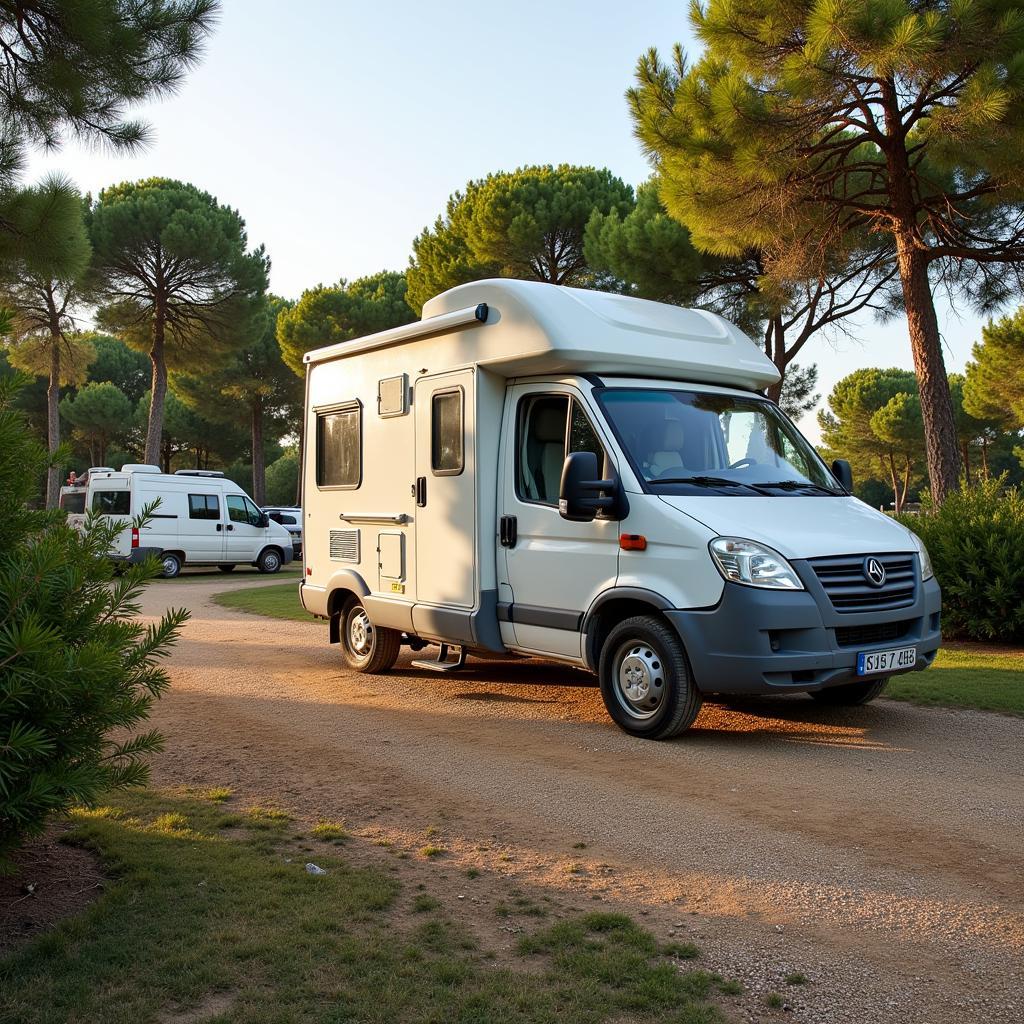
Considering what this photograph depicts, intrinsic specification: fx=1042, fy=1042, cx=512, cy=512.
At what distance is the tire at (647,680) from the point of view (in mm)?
6281

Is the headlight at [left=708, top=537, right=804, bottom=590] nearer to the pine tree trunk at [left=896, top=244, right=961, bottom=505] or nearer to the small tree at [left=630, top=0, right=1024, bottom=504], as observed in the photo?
the small tree at [left=630, top=0, right=1024, bottom=504]

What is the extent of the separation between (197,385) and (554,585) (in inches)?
1555

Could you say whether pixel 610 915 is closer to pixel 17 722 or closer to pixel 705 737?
pixel 17 722

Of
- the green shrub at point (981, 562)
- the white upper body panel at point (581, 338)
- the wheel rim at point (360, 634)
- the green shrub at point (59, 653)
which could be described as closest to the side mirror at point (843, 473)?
the white upper body panel at point (581, 338)

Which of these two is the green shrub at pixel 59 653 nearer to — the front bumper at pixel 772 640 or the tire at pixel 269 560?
the front bumper at pixel 772 640

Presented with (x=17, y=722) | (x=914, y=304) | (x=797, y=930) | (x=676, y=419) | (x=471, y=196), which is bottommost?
(x=797, y=930)

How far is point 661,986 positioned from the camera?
10.4 ft

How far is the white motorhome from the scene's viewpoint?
6.10 m

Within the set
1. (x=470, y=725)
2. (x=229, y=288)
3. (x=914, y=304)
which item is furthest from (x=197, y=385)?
(x=470, y=725)

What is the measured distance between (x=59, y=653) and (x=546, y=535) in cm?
428

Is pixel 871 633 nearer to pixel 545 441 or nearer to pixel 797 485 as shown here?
pixel 797 485

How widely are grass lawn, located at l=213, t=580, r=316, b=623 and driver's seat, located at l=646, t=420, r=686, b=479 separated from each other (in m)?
7.91

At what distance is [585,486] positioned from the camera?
653cm

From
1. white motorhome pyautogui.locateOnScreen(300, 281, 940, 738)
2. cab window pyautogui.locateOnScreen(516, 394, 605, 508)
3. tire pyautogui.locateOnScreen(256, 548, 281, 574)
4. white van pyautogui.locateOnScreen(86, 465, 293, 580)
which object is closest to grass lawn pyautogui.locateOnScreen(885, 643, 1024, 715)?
white motorhome pyautogui.locateOnScreen(300, 281, 940, 738)
